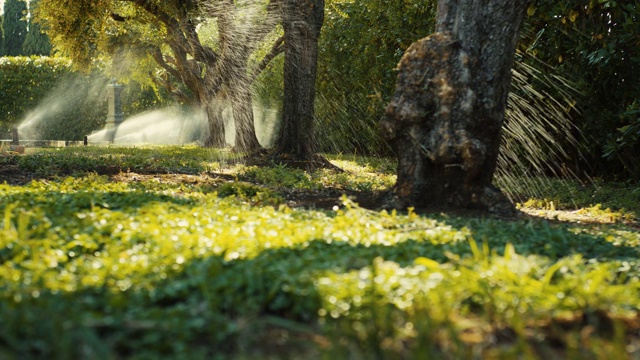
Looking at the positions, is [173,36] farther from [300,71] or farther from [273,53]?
[300,71]

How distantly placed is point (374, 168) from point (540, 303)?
11.2 metres

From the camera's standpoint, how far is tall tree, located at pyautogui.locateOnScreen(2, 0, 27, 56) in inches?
1582

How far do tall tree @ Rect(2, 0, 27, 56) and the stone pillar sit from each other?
45.8ft

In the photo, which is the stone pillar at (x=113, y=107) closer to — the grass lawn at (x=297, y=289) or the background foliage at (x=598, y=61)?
the background foliage at (x=598, y=61)

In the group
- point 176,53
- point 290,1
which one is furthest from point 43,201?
point 176,53

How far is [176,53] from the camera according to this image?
2122 centimetres

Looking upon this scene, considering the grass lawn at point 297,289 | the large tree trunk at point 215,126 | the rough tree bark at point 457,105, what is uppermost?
the rough tree bark at point 457,105

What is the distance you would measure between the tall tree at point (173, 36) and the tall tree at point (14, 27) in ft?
62.2

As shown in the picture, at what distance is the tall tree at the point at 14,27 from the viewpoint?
40188mm

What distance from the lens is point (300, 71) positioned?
1350 cm

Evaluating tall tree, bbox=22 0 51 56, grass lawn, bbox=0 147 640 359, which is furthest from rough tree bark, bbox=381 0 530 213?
tall tree, bbox=22 0 51 56

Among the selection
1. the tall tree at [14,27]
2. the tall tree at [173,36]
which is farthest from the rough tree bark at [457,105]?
the tall tree at [14,27]

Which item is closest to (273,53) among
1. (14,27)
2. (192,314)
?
(192,314)

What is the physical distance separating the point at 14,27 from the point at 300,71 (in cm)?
3261
